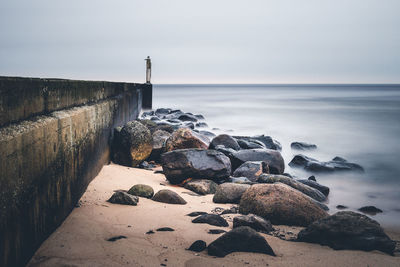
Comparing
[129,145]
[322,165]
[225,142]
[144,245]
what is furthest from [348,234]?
[322,165]

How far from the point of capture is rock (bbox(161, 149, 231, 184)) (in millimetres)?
4516

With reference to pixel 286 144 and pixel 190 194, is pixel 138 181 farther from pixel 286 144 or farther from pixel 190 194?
pixel 286 144

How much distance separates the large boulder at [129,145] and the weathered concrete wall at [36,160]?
2022mm

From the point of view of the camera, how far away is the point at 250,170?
201 inches

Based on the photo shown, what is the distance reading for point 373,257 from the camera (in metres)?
2.39

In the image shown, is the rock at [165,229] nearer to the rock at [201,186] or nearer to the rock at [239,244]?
the rock at [239,244]

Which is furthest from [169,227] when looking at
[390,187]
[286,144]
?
[286,144]

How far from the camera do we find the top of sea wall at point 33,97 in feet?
5.43

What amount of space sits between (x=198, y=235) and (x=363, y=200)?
3828mm

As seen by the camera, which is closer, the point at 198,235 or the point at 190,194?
the point at 198,235

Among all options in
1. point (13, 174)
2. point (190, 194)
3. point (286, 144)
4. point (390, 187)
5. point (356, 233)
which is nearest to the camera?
point (13, 174)

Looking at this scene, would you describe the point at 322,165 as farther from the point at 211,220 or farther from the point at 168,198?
the point at 211,220

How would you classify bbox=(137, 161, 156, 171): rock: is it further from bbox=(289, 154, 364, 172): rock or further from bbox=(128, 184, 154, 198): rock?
bbox=(289, 154, 364, 172): rock

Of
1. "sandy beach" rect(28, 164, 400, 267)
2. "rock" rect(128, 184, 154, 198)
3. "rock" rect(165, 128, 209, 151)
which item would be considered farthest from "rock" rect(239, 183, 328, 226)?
"rock" rect(165, 128, 209, 151)
